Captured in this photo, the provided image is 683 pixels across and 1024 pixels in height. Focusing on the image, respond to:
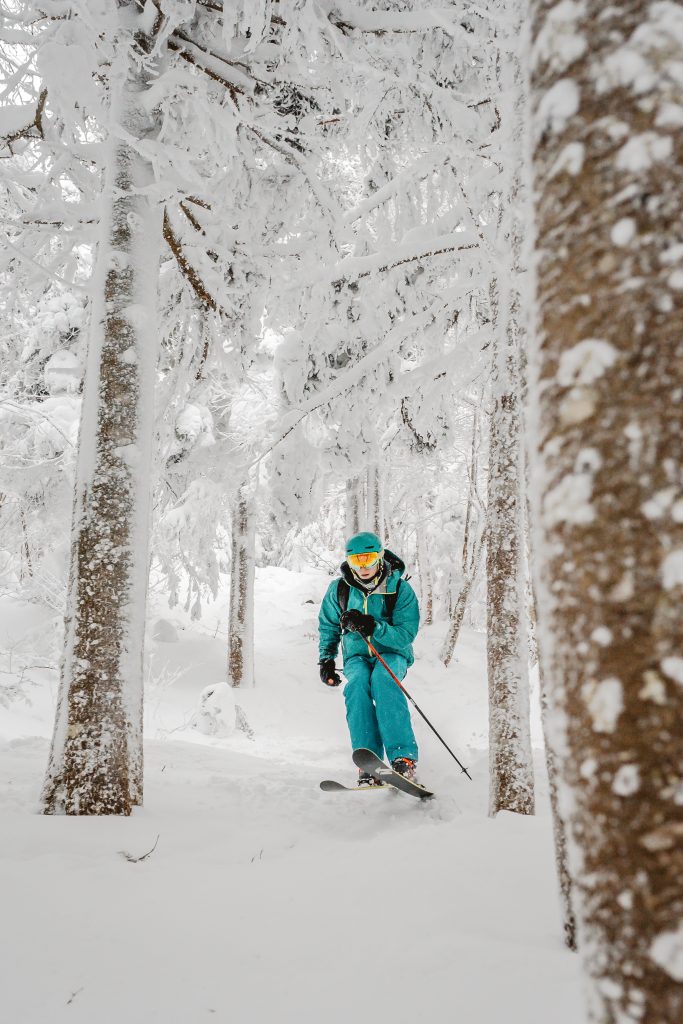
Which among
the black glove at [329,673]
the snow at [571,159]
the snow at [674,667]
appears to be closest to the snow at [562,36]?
the snow at [571,159]

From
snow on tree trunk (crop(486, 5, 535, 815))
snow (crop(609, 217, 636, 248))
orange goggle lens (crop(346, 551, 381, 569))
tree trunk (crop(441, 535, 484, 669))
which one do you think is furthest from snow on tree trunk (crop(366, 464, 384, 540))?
snow (crop(609, 217, 636, 248))

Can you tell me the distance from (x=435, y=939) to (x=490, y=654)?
273 cm

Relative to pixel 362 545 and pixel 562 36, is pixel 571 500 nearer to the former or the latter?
pixel 562 36

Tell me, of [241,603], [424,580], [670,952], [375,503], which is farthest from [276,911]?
[424,580]

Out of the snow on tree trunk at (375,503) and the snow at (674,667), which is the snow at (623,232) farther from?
the snow on tree trunk at (375,503)

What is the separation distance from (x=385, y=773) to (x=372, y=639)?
1222 mm

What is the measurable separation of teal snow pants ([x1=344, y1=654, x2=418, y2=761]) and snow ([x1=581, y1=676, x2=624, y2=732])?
A: 413 centimetres

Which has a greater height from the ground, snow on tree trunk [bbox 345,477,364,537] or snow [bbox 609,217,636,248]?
snow on tree trunk [bbox 345,477,364,537]

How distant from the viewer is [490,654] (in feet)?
15.4

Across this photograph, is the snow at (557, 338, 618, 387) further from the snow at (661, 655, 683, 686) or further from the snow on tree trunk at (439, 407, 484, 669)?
the snow on tree trunk at (439, 407, 484, 669)

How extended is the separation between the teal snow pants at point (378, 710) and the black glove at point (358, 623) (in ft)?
0.82

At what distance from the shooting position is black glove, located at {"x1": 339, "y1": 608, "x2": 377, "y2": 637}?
5082 millimetres

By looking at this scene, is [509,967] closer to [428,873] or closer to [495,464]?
[428,873]

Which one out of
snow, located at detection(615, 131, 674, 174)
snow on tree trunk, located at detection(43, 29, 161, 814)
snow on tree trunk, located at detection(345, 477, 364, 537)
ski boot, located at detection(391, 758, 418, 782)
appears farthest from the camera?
snow on tree trunk, located at detection(345, 477, 364, 537)
